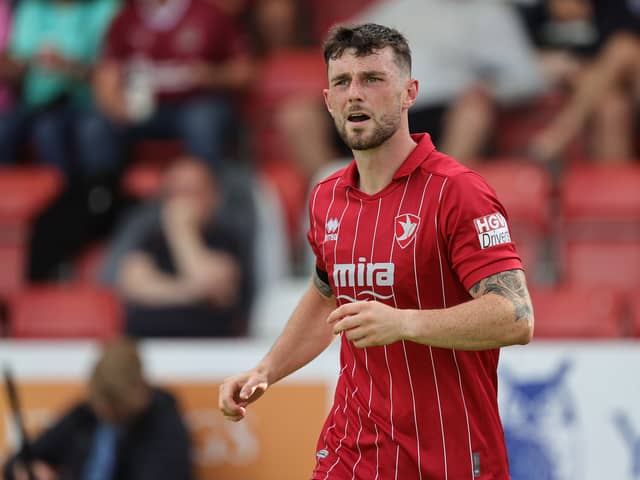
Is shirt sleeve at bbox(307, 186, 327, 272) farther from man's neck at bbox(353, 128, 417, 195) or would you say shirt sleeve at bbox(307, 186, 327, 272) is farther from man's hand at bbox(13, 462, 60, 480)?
man's hand at bbox(13, 462, 60, 480)

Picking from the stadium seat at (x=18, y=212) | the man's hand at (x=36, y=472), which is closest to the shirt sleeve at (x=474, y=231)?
the man's hand at (x=36, y=472)

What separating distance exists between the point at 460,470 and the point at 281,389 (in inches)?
112

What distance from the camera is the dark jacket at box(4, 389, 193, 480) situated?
5695 millimetres

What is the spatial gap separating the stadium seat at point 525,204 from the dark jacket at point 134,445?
91.8 inches

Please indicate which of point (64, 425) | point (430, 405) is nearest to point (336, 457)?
point (430, 405)

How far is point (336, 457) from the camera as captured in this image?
3375 mm

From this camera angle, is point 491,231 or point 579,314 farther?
point 579,314

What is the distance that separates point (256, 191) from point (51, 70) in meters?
1.93

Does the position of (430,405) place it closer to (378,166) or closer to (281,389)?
(378,166)

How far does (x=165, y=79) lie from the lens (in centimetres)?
762

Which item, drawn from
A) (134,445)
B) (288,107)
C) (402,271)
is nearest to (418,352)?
(402,271)

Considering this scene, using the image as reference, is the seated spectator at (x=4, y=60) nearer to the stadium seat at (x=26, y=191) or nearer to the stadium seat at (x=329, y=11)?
the stadium seat at (x=26, y=191)

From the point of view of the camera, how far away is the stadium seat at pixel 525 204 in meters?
6.80

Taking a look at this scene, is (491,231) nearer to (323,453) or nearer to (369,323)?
(369,323)
